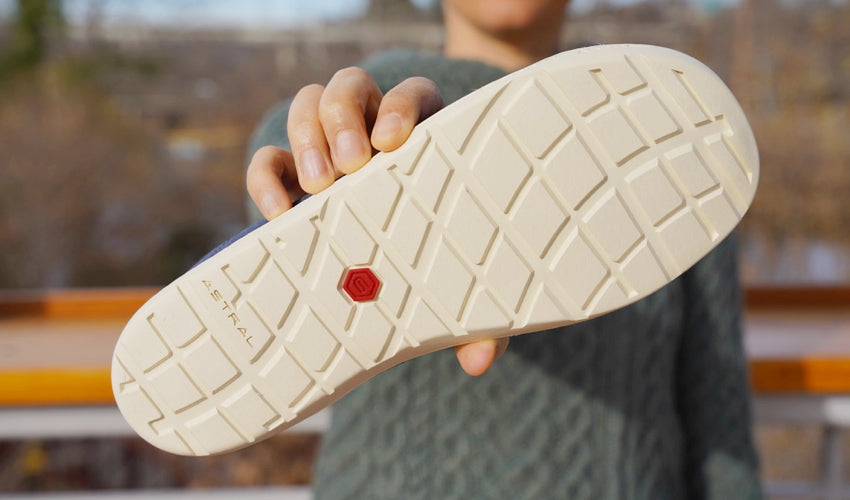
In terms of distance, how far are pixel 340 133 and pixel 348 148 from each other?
0.4 inches

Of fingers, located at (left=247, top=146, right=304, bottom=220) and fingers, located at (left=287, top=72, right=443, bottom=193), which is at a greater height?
fingers, located at (left=287, top=72, right=443, bottom=193)

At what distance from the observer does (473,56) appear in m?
0.64

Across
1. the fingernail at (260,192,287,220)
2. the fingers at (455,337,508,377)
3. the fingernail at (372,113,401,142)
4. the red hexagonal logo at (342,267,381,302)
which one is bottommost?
the fingers at (455,337,508,377)

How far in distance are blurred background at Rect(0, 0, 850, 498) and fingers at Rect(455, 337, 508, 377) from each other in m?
1.49

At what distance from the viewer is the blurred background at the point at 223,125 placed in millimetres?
1862

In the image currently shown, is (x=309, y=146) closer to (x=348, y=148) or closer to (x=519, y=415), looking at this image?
(x=348, y=148)

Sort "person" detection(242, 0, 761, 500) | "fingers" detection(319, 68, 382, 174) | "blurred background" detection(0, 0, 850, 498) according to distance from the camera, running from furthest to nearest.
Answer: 1. "blurred background" detection(0, 0, 850, 498)
2. "person" detection(242, 0, 761, 500)
3. "fingers" detection(319, 68, 382, 174)

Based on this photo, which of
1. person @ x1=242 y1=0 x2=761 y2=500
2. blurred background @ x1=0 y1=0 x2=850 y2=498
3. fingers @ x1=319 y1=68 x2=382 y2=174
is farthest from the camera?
blurred background @ x1=0 y1=0 x2=850 y2=498

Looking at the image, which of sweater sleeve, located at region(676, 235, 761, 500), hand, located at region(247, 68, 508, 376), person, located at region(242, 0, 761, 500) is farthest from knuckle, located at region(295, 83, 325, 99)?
sweater sleeve, located at region(676, 235, 761, 500)

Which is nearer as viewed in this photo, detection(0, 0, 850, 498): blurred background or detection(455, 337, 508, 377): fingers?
detection(455, 337, 508, 377): fingers

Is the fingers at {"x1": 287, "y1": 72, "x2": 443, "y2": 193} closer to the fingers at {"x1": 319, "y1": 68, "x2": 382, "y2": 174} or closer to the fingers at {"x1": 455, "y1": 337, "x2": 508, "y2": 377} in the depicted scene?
the fingers at {"x1": 319, "y1": 68, "x2": 382, "y2": 174}

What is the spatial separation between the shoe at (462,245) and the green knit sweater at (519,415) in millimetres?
127

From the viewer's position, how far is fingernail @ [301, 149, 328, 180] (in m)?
0.40

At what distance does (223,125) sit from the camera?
196 cm
